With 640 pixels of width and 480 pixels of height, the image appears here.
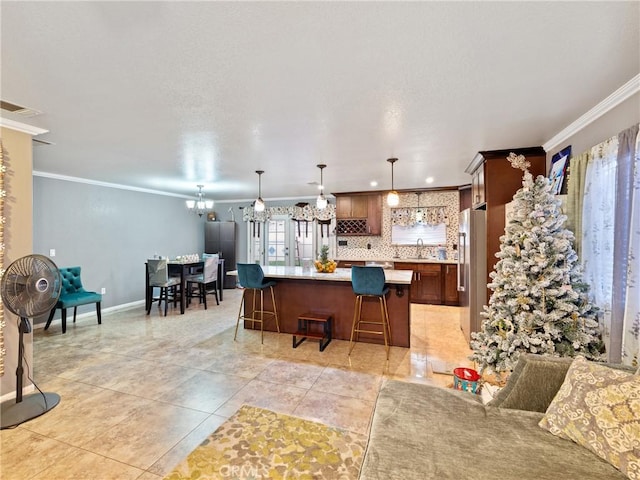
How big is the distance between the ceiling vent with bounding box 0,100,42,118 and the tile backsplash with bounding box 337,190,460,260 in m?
5.68

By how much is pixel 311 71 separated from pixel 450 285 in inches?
215

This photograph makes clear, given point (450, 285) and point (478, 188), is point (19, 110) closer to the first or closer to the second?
point (478, 188)

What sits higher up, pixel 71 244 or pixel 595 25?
pixel 595 25

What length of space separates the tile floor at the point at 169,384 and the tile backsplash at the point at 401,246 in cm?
228

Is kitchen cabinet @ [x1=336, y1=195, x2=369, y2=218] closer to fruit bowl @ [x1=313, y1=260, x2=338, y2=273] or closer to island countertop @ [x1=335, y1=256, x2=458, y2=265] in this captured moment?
island countertop @ [x1=335, y1=256, x2=458, y2=265]

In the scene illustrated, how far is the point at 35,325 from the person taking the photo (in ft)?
14.9

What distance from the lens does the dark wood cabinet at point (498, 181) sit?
3.43 metres

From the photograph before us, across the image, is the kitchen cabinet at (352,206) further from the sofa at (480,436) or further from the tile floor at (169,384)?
the sofa at (480,436)

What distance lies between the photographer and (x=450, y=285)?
609 centimetres

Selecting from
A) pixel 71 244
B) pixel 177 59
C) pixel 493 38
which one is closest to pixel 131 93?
pixel 177 59

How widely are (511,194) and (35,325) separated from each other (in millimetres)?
6973

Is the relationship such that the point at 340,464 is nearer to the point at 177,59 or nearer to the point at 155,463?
the point at 155,463

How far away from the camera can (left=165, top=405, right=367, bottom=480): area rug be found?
1819 millimetres

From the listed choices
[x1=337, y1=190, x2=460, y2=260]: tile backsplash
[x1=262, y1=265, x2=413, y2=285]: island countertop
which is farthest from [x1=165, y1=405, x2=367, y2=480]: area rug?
[x1=337, y1=190, x2=460, y2=260]: tile backsplash
